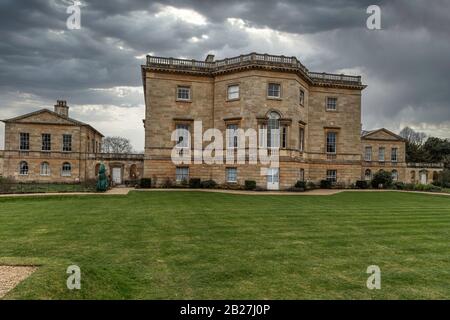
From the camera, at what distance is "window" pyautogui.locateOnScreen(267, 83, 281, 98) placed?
30.9m

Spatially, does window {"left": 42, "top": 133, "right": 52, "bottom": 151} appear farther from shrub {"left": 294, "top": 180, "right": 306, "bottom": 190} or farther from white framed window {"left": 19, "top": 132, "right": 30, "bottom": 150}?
shrub {"left": 294, "top": 180, "right": 306, "bottom": 190}

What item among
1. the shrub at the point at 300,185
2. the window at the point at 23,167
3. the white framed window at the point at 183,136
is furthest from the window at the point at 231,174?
the window at the point at 23,167

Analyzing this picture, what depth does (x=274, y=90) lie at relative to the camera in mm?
31031

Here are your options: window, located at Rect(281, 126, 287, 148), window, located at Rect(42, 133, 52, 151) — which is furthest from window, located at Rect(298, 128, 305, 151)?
window, located at Rect(42, 133, 52, 151)

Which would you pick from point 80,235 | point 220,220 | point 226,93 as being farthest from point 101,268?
point 226,93

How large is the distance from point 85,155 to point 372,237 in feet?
123

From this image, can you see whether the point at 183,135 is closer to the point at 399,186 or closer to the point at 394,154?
the point at 399,186

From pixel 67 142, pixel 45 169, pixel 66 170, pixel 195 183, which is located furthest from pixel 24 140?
pixel 195 183

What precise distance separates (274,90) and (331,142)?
979cm

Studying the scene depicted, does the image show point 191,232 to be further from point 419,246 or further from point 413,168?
point 413,168

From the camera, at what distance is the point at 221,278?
23.1 feet

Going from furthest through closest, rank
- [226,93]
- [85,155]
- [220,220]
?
[85,155] < [226,93] < [220,220]

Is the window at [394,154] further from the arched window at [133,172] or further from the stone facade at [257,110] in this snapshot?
the arched window at [133,172]
